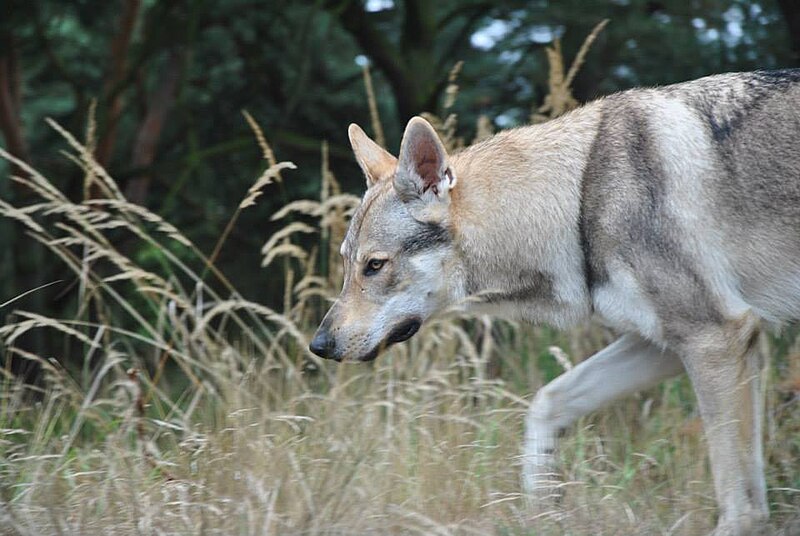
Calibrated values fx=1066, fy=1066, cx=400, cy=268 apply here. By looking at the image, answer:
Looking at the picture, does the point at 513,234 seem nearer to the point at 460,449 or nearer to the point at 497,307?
the point at 497,307

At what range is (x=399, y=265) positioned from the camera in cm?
443

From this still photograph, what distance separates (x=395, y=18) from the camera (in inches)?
362

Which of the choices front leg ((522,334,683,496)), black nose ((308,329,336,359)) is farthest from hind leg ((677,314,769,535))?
black nose ((308,329,336,359))

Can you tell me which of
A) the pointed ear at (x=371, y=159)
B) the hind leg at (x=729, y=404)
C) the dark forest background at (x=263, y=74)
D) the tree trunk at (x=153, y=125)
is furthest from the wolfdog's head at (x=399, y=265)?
the tree trunk at (x=153, y=125)

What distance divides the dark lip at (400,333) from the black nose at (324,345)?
0.50ft

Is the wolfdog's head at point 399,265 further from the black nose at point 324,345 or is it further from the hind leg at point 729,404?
the hind leg at point 729,404

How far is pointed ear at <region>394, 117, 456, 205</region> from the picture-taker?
14.3 feet

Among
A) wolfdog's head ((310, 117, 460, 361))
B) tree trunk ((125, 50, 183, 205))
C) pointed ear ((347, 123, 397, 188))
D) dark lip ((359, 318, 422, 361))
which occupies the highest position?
pointed ear ((347, 123, 397, 188))

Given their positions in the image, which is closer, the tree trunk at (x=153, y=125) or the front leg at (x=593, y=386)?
the front leg at (x=593, y=386)

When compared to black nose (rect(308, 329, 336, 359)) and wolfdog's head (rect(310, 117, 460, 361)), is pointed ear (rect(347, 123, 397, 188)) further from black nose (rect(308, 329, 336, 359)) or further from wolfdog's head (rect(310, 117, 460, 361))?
black nose (rect(308, 329, 336, 359))

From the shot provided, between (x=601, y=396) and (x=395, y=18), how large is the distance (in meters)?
5.42

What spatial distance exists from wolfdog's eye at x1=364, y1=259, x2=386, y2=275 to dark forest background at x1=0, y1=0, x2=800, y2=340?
3470 millimetres

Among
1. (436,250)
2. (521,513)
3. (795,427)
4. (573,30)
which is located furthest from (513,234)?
(573,30)

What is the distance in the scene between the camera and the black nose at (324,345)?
4.40 meters
